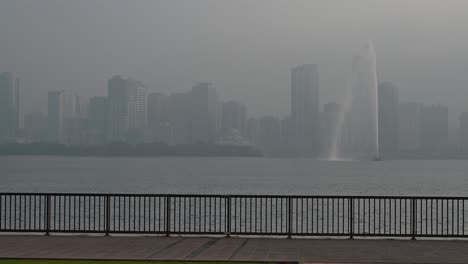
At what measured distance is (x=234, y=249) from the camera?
1698cm

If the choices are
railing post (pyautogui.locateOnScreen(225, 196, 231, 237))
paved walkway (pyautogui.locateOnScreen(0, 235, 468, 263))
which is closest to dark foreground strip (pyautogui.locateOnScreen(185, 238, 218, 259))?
paved walkway (pyautogui.locateOnScreen(0, 235, 468, 263))

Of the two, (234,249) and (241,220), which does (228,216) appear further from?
(241,220)

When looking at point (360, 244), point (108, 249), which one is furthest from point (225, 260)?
point (360, 244)

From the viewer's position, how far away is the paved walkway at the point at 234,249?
15617 mm

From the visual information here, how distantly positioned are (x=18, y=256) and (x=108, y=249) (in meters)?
2.21

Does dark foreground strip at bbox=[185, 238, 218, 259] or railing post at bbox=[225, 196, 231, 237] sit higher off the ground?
railing post at bbox=[225, 196, 231, 237]

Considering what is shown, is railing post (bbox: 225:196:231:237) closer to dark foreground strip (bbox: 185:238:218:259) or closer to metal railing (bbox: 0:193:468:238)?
metal railing (bbox: 0:193:468:238)

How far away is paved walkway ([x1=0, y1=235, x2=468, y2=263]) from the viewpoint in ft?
51.2

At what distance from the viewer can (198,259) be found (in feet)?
50.1

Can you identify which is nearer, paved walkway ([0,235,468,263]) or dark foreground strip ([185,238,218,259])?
paved walkway ([0,235,468,263])

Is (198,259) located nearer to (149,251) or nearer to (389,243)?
(149,251)

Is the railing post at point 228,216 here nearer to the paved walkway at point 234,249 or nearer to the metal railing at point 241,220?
the metal railing at point 241,220

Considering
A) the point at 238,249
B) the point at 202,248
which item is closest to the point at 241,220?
the point at 202,248

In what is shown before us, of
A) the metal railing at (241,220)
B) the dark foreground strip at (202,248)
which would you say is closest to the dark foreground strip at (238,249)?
the dark foreground strip at (202,248)
